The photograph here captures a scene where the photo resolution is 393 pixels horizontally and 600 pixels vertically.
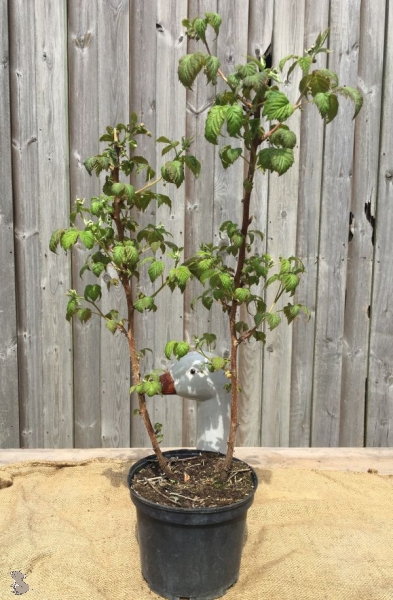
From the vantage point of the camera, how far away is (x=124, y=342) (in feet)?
8.50

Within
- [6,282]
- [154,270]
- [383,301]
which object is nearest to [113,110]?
A: [6,282]

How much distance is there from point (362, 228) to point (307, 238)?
248 millimetres

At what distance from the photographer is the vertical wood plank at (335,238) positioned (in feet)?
8.18

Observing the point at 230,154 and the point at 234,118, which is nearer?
the point at 234,118

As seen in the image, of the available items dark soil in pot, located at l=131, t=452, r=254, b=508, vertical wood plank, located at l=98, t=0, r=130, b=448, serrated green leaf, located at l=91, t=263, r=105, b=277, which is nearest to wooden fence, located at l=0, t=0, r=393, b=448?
vertical wood plank, located at l=98, t=0, r=130, b=448

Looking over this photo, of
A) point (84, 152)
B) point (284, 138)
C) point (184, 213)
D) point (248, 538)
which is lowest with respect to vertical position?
point (248, 538)

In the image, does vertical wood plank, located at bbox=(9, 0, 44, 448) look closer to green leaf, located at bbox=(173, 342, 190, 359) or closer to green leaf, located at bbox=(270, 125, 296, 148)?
green leaf, located at bbox=(173, 342, 190, 359)

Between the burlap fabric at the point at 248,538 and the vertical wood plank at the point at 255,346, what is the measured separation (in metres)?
0.41

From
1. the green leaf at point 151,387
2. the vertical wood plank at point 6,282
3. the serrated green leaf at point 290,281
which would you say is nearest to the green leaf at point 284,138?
the serrated green leaf at point 290,281

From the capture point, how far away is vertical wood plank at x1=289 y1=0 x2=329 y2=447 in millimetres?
2479

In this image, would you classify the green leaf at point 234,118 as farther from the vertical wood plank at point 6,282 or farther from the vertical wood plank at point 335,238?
the vertical wood plank at point 6,282

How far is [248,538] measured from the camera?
185cm

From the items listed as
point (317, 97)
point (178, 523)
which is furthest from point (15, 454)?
point (317, 97)

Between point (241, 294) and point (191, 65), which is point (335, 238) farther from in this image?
point (191, 65)
